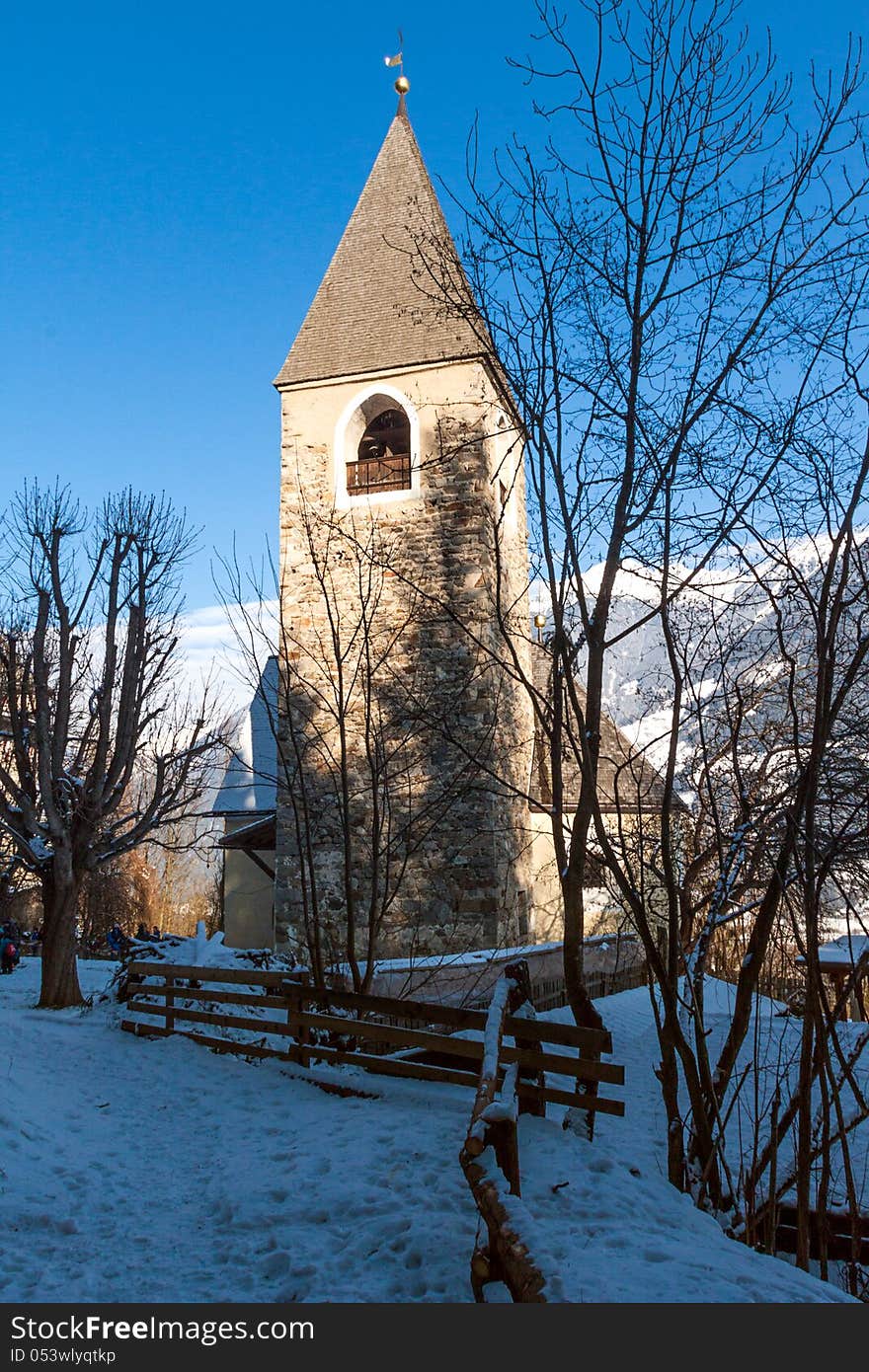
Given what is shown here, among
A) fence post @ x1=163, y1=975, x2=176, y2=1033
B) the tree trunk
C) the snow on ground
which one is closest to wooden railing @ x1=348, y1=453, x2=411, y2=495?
the tree trunk

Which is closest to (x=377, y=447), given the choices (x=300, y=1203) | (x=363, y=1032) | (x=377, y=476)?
(x=377, y=476)

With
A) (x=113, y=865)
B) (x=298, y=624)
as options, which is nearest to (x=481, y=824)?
(x=298, y=624)

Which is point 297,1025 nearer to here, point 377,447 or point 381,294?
point 377,447

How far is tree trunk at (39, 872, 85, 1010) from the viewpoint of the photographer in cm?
1102

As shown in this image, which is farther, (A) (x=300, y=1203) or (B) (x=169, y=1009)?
(B) (x=169, y=1009)

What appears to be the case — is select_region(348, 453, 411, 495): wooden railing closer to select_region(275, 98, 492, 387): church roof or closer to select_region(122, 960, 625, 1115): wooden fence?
select_region(275, 98, 492, 387): church roof

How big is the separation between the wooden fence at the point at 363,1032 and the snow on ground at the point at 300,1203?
7.4 inches

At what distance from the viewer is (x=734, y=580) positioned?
4461 mm

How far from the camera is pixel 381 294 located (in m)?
13.3

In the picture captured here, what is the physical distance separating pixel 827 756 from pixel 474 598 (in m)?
7.34

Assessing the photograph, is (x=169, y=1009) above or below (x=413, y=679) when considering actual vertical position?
below

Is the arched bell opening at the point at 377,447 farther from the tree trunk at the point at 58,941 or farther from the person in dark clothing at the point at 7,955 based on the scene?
the person in dark clothing at the point at 7,955

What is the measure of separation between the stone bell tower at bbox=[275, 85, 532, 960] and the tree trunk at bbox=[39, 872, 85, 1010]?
251 centimetres

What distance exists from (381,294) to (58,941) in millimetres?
9786
